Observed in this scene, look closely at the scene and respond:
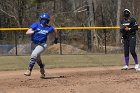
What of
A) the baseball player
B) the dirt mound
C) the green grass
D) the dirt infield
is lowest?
the dirt mound

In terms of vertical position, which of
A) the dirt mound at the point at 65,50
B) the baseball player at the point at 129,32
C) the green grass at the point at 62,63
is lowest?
the dirt mound at the point at 65,50

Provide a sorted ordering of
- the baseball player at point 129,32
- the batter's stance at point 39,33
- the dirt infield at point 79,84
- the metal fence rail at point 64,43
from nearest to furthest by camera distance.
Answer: the dirt infield at point 79,84 → the batter's stance at point 39,33 → the baseball player at point 129,32 → the metal fence rail at point 64,43

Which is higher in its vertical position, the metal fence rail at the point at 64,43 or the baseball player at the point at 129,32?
the baseball player at the point at 129,32

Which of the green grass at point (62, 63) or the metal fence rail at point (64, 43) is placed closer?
the green grass at point (62, 63)

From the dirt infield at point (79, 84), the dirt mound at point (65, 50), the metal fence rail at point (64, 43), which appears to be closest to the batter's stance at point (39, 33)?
the dirt infield at point (79, 84)

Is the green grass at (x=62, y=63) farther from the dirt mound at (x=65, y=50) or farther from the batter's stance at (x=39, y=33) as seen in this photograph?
the dirt mound at (x=65, y=50)

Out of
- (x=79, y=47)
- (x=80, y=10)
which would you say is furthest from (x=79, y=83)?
(x=80, y=10)

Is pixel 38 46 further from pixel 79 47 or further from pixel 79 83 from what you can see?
pixel 79 47

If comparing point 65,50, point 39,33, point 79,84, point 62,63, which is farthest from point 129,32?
point 65,50

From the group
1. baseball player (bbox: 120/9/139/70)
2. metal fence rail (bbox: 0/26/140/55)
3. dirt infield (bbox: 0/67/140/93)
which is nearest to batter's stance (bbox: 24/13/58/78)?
dirt infield (bbox: 0/67/140/93)

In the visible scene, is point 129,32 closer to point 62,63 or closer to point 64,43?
point 62,63

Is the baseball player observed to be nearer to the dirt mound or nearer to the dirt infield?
the dirt infield

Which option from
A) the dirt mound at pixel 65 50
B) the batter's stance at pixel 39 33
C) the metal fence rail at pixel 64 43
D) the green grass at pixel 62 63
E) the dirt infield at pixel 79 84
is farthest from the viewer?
the dirt mound at pixel 65 50

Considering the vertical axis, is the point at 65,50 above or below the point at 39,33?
below
